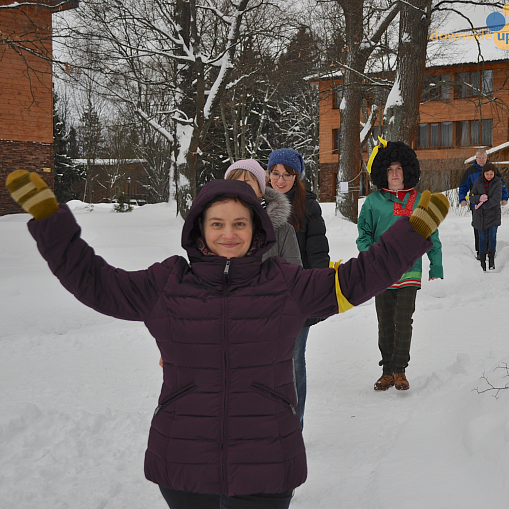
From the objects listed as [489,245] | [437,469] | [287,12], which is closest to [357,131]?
[287,12]

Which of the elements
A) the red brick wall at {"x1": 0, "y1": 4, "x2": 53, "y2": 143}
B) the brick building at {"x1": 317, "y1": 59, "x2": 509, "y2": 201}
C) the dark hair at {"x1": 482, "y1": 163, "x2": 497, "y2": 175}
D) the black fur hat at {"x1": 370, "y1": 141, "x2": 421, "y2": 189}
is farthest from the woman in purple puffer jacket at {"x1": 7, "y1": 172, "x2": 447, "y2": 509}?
the brick building at {"x1": 317, "y1": 59, "x2": 509, "y2": 201}

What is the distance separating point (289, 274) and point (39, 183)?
0.90 metres

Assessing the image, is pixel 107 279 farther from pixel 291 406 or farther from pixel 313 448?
pixel 313 448

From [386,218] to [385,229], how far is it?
0.13 metres

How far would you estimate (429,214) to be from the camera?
2.08 m

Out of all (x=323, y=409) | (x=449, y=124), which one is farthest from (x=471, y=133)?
(x=323, y=409)

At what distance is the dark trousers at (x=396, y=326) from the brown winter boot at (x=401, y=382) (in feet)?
0.16

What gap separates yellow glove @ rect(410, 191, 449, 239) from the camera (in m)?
2.08

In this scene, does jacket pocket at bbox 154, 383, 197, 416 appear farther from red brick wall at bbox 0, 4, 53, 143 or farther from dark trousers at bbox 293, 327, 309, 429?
red brick wall at bbox 0, 4, 53, 143

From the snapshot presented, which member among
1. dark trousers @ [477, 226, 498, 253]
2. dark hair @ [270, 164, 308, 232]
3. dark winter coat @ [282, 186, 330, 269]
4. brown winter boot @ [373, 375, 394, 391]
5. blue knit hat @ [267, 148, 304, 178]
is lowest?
brown winter boot @ [373, 375, 394, 391]

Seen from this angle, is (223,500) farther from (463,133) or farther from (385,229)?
(463,133)

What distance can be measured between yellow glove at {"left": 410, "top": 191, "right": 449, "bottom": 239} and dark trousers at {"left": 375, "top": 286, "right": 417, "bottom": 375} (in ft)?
10.4

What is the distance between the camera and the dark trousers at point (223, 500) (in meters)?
2.01

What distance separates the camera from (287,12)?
1930 centimetres
